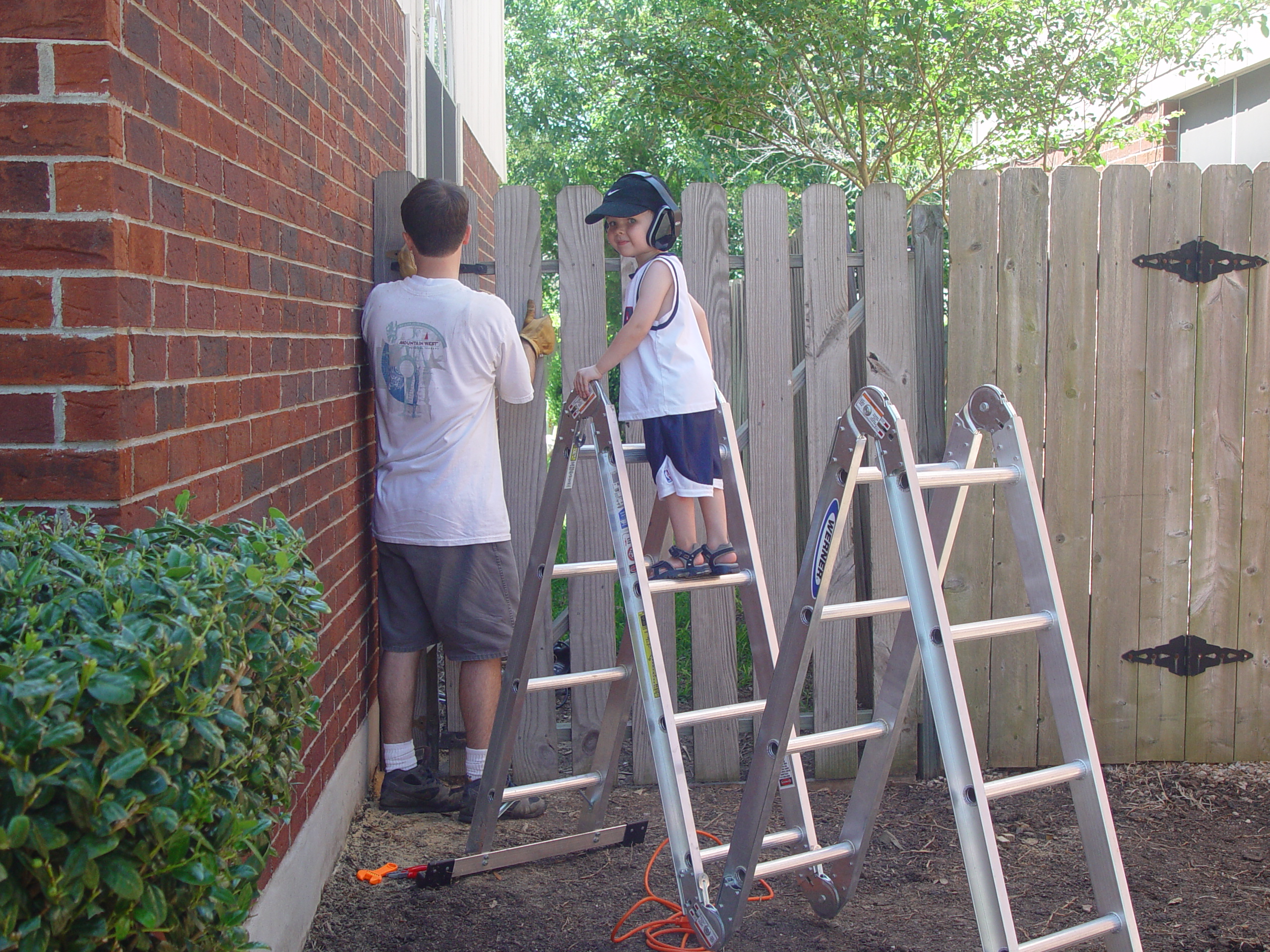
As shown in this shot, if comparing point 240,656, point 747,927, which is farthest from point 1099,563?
point 240,656

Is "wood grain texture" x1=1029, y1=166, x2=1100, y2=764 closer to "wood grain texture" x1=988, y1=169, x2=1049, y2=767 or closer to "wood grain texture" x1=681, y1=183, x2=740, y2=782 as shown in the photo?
"wood grain texture" x1=988, y1=169, x2=1049, y2=767

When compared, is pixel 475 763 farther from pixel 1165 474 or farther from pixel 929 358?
pixel 1165 474

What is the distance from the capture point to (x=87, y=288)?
1.83m

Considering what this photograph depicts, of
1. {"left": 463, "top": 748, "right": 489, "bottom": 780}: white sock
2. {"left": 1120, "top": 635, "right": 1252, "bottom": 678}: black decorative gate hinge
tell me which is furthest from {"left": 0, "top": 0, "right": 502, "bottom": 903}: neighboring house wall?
{"left": 1120, "top": 635, "right": 1252, "bottom": 678}: black decorative gate hinge

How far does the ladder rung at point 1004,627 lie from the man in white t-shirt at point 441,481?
187 centimetres

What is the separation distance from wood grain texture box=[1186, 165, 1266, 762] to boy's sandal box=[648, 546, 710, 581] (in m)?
2.23

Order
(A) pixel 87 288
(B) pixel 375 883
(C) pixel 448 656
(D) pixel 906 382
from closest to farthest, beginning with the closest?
1. (A) pixel 87 288
2. (B) pixel 375 883
3. (C) pixel 448 656
4. (D) pixel 906 382

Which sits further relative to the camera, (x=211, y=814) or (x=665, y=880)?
(x=665, y=880)

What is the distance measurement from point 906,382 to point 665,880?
2.04 meters

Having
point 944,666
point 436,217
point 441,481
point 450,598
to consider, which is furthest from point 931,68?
point 944,666

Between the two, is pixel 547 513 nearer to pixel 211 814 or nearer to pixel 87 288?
pixel 87 288

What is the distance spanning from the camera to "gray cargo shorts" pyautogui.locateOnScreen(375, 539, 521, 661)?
149 inches

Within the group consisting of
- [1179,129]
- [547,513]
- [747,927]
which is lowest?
[747,927]

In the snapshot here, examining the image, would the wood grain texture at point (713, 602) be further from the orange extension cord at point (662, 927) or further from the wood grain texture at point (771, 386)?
the orange extension cord at point (662, 927)
